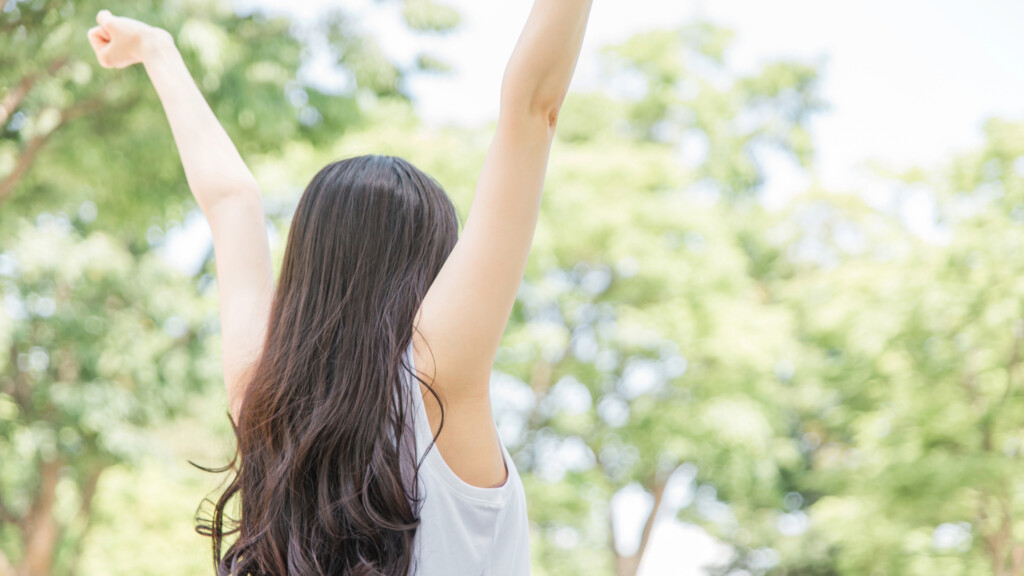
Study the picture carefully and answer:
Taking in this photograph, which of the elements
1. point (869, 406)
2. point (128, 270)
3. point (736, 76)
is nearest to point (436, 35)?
point (128, 270)

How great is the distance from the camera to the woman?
838 millimetres

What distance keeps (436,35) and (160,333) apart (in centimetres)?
385

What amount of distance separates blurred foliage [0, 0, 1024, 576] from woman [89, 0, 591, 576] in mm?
3430

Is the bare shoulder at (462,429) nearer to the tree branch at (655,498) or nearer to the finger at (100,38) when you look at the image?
the finger at (100,38)

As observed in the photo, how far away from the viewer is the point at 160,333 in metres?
7.95

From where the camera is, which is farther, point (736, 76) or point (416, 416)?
point (736, 76)

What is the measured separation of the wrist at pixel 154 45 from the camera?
1.33m

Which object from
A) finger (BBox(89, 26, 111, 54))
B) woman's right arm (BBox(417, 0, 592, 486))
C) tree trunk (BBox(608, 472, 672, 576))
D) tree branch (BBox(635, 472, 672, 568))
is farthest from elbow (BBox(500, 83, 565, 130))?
tree branch (BBox(635, 472, 672, 568))

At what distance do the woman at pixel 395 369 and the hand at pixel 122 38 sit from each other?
1.52ft

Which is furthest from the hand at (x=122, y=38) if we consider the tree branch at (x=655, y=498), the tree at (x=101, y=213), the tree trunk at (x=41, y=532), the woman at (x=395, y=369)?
the tree branch at (x=655, y=498)

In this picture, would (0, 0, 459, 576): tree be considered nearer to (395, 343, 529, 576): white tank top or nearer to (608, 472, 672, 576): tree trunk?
(395, 343, 529, 576): white tank top

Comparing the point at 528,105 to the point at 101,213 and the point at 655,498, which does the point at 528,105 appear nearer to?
the point at 101,213

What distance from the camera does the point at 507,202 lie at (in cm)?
84

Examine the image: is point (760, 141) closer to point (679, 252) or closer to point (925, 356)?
point (679, 252)
